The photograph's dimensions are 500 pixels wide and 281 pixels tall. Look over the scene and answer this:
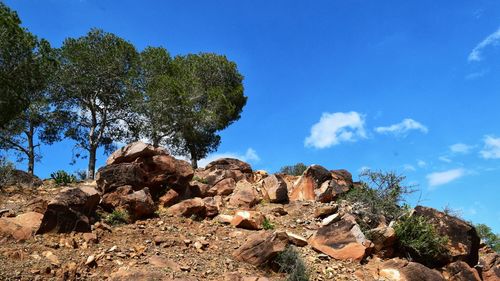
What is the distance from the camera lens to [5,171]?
50.7 feet

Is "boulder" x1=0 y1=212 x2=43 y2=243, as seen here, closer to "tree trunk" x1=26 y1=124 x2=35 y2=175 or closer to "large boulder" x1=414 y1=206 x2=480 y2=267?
"large boulder" x1=414 y1=206 x2=480 y2=267

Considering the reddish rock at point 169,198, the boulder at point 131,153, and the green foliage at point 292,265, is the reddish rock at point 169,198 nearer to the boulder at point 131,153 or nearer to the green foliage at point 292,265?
the boulder at point 131,153

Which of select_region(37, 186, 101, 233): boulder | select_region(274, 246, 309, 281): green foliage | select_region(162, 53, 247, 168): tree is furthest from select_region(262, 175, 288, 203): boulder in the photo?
select_region(162, 53, 247, 168): tree

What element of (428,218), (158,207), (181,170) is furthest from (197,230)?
(428,218)

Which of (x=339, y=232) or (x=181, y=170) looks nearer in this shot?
(x=339, y=232)

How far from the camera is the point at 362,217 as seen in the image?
46.8ft

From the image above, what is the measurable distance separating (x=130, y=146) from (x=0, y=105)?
7810 millimetres

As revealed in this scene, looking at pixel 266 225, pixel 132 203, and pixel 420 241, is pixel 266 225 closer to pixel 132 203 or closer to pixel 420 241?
pixel 132 203

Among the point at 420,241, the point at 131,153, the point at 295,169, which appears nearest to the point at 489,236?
the point at 295,169

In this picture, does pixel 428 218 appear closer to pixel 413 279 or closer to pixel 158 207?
pixel 413 279

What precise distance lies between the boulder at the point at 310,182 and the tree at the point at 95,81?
1425 cm

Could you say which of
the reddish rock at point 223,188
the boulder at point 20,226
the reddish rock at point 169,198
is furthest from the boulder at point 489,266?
the boulder at point 20,226

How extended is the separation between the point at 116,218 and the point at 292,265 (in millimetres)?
4698

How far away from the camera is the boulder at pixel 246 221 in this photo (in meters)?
12.6
